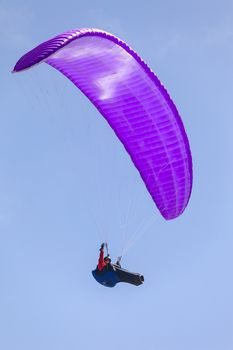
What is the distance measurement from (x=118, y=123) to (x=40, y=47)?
5334mm

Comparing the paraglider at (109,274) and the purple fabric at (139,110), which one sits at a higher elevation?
the purple fabric at (139,110)

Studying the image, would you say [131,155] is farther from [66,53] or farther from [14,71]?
[14,71]

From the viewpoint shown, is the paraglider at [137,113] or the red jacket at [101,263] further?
the red jacket at [101,263]

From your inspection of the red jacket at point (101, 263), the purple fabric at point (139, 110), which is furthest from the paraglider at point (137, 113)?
the red jacket at point (101, 263)

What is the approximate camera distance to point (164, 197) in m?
26.9

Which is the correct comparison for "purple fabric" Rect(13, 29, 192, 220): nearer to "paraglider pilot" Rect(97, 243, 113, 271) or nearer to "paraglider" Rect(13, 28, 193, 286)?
"paraglider" Rect(13, 28, 193, 286)

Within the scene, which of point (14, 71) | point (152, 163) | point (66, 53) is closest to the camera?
point (14, 71)

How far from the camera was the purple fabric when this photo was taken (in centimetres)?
2500

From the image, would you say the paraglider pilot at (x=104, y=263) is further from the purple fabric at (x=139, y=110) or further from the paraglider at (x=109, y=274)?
the purple fabric at (x=139, y=110)

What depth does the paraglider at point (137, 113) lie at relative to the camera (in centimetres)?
2502

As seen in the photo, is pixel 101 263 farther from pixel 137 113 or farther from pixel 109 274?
pixel 137 113

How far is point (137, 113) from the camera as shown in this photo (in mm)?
25938

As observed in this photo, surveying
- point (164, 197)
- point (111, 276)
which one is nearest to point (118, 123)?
point (164, 197)

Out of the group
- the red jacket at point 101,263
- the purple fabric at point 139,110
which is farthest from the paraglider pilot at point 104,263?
the purple fabric at point 139,110
